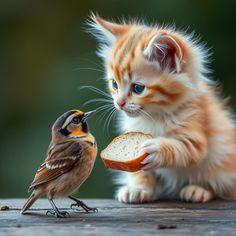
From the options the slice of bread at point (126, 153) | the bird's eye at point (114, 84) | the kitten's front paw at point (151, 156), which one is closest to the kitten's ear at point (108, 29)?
the bird's eye at point (114, 84)

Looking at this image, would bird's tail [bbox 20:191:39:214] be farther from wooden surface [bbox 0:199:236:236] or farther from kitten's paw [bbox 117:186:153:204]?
kitten's paw [bbox 117:186:153:204]

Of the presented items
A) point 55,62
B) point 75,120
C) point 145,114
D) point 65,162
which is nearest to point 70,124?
point 75,120

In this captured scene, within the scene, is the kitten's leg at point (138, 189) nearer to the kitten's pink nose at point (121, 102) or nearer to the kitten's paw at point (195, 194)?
the kitten's paw at point (195, 194)

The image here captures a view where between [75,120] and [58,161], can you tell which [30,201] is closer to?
[58,161]

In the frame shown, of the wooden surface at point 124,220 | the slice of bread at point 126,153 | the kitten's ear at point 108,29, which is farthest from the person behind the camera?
the kitten's ear at point 108,29

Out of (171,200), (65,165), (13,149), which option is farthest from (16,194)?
(65,165)

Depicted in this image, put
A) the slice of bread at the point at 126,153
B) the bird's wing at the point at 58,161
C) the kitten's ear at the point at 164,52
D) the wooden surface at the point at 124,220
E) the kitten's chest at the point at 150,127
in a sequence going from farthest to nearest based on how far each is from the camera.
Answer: the kitten's chest at the point at 150,127 < the kitten's ear at the point at 164,52 < the slice of bread at the point at 126,153 < the bird's wing at the point at 58,161 < the wooden surface at the point at 124,220
